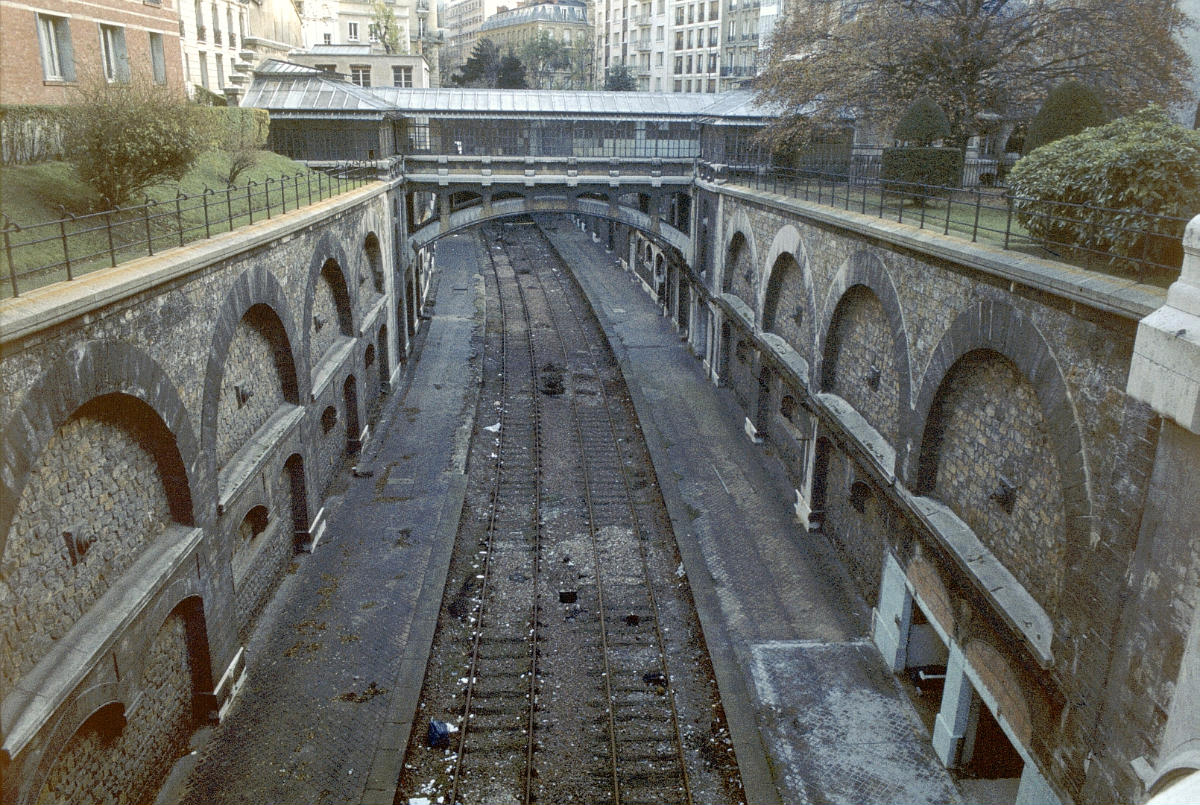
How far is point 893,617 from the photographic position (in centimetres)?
1413

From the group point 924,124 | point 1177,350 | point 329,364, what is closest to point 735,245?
point 924,124

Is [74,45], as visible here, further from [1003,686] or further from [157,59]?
[1003,686]

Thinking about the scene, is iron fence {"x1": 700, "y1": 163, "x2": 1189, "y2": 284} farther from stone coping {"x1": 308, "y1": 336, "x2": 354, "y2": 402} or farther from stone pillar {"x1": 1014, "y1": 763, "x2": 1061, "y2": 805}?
stone coping {"x1": 308, "y1": 336, "x2": 354, "y2": 402}

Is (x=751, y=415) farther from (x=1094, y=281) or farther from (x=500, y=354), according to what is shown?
(x=1094, y=281)

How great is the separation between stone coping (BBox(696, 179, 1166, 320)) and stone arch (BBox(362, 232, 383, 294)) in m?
Answer: 14.8

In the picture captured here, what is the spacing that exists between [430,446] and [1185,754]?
1892cm

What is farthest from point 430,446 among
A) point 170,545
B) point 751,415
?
point 170,545

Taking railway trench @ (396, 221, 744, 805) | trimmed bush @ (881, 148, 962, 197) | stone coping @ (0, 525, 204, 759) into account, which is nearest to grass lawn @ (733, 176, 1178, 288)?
trimmed bush @ (881, 148, 962, 197)

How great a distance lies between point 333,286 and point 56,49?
7.70 m

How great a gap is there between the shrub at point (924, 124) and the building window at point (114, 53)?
1665cm

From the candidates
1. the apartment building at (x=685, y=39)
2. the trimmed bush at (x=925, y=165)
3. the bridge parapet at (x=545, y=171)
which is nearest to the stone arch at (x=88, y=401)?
the trimmed bush at (x=925, y=165)

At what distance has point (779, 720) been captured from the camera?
12.8 meters

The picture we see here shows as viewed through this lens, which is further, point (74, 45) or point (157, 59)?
point (157, 59)

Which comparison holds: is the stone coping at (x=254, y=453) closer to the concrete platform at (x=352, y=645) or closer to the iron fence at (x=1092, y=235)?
the concrete platform at (x=352, y=645)
